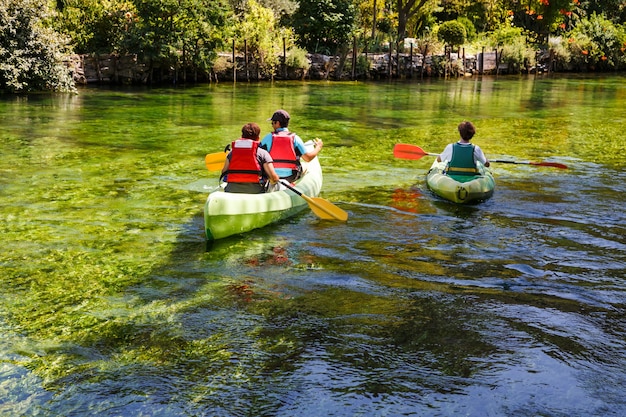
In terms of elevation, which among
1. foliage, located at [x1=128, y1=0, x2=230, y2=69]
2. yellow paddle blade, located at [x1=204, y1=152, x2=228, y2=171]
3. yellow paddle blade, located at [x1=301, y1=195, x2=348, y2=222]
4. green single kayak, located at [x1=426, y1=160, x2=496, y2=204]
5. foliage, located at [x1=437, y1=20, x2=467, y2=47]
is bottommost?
yellow paddle blade, located at [x1=301, y1=195, x2=348, y2=222]

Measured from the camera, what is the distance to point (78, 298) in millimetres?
6188

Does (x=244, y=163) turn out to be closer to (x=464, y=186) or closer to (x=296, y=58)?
(x=464, y=186)

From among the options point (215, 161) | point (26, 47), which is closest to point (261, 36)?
point (26, 47)

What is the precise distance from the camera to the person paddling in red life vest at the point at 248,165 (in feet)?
26.8

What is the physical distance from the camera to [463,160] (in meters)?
9.95

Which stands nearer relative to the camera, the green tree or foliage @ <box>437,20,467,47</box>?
the green tree

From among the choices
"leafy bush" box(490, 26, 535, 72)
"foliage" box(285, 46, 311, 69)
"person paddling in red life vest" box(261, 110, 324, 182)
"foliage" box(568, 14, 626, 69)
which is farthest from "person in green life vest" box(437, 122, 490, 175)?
"foliage" box(568, 14, 626, 69)

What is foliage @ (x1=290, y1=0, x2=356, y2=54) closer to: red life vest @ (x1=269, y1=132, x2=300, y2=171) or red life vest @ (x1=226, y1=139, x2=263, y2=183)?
red life vest @ (x1=269, y1=132, x2=300, y2=171)

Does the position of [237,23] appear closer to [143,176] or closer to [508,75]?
[508,75]

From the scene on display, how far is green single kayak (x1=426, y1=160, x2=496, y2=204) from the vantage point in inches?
379

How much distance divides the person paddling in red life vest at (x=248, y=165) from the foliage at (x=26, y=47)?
640 inches

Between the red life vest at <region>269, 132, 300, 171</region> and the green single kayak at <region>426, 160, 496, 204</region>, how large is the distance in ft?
6.84

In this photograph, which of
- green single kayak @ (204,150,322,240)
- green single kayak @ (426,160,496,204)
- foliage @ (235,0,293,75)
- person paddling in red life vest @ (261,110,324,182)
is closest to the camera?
green single kayak @ (204,150,322,240)

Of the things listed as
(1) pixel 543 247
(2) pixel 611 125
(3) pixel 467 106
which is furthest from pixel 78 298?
(3) pixel 467 106
